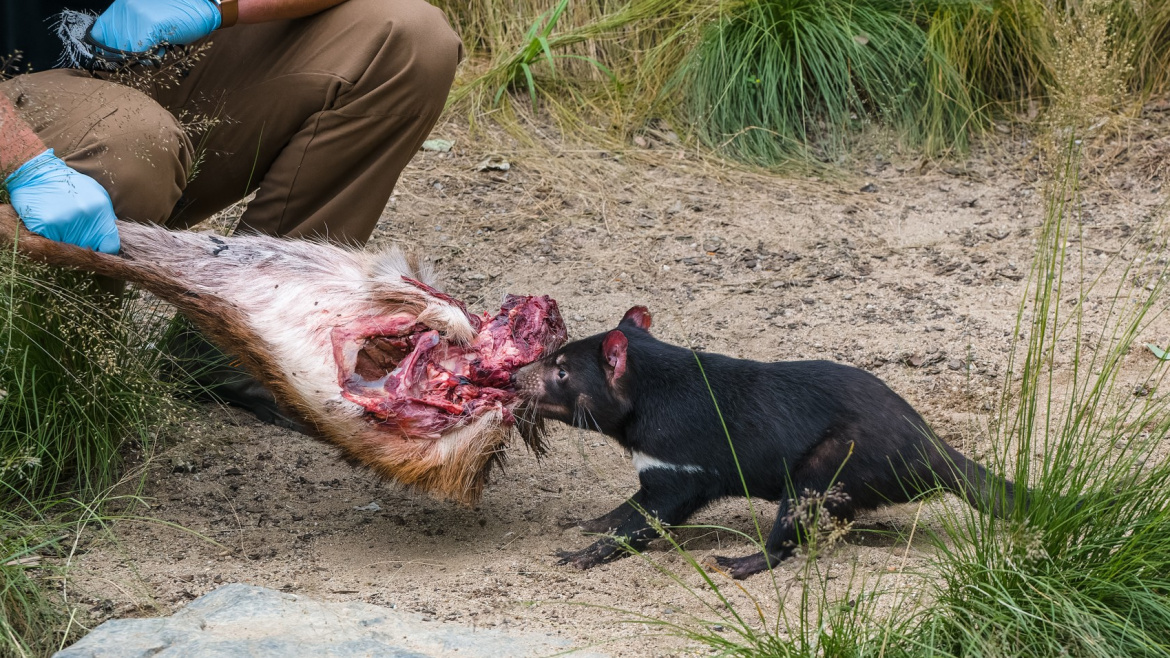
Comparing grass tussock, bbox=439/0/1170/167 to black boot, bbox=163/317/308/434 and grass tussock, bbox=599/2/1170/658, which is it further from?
grass tussock, bbox=599/2/1170/658

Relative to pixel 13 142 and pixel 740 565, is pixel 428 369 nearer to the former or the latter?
pixel 740 565

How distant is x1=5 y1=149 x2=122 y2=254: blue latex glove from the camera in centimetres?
270

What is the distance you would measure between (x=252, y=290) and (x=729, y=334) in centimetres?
220

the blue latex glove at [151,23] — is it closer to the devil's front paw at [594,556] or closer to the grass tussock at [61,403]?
the grass tussock at [61,403]

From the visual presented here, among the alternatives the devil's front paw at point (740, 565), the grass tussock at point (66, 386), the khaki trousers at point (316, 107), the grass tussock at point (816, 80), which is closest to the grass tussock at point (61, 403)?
the grass tussock at point (66, 386)

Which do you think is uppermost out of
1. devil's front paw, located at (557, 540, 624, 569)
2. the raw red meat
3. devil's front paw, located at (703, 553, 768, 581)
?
the raw red meat

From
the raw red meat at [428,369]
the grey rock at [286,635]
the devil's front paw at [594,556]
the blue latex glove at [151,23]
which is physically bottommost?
the devil's front paw at [594,556]

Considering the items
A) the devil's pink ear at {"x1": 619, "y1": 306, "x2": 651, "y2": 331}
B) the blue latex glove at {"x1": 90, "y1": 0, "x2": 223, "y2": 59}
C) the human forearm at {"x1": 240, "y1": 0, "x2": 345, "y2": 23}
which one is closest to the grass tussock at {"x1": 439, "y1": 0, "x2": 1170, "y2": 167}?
the human forearm at {"x1": 240, "y1": 0, "x2": 345, "y2": 23}

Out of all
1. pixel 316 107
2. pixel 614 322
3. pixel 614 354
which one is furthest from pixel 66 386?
pixel 614 322

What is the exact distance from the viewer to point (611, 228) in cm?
542

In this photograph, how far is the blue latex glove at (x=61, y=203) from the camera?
8.85ft

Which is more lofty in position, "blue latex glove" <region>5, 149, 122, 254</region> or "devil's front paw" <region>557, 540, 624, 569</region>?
"blue latex glove" <region>5, 149, 122, 254</region>

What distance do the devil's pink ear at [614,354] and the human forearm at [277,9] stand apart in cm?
150

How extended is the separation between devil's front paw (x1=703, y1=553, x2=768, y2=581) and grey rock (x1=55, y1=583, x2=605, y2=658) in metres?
0.72
